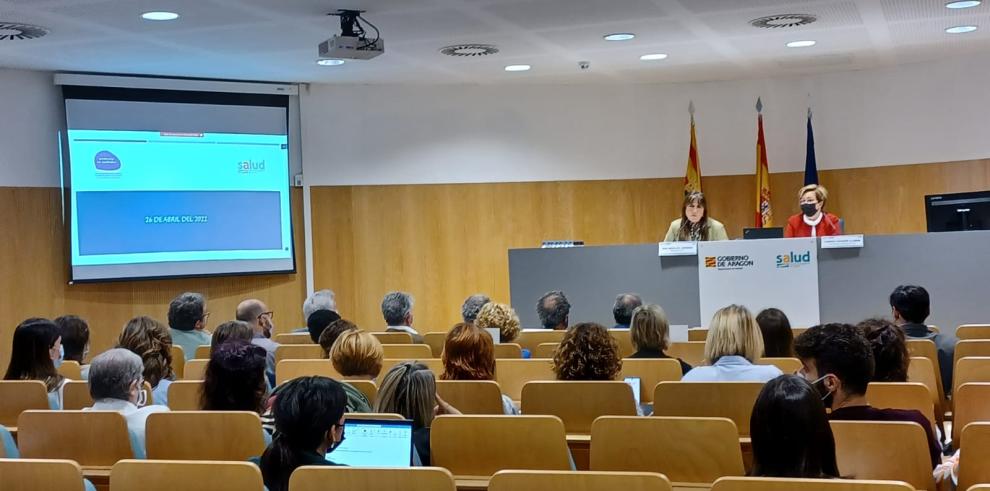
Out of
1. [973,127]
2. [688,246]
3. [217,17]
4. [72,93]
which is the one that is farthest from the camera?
[973,127]

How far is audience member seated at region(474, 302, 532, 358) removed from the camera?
6812 mm

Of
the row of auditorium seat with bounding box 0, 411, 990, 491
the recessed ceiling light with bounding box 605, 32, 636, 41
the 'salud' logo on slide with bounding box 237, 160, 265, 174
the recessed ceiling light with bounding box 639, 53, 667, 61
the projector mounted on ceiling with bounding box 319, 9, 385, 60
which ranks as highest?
the recessed ceiling light with bounding box 639, 53, 667, 61

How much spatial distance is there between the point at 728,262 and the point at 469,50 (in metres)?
3.09

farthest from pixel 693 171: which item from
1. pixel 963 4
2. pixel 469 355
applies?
pixel 469 355

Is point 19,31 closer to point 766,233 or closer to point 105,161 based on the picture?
point 105,161

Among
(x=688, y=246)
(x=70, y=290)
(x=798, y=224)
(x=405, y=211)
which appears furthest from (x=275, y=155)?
(x=798, y=224)

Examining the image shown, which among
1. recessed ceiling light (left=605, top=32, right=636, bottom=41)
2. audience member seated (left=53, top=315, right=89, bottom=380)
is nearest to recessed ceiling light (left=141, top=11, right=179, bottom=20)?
audience member seated (left=53, top=315, right=89, bottom=380)

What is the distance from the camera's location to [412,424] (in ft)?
12.0

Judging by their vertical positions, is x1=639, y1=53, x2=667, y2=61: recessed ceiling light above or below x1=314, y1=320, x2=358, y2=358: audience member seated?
above

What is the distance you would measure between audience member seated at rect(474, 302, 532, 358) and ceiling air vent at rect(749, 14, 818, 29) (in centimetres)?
360

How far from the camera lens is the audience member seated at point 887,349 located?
4.40 metres

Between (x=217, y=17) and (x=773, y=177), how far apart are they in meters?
6.96

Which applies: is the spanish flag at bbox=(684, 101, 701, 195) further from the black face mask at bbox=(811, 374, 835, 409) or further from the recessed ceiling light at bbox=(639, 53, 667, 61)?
the black face mask at bbox=(811, 374, 835, 409)

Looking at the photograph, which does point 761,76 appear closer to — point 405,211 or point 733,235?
point 733,235
